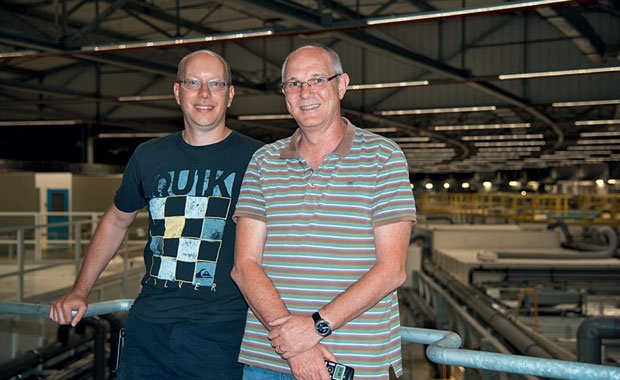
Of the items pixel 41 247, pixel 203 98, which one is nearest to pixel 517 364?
pixel 203 98

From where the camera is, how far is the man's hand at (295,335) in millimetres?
1687

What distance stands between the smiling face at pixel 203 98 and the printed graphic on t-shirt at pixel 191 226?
7.7 inches

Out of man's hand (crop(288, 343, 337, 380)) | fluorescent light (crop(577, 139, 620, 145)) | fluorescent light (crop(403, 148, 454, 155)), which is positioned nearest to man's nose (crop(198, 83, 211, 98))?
man's hand (crop(288, 343, 337, 380))

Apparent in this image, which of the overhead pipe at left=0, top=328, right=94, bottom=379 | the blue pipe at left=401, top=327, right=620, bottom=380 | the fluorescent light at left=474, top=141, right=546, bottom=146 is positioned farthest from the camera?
the fluorescent light at left=474, top=141, right=546, bottom=146

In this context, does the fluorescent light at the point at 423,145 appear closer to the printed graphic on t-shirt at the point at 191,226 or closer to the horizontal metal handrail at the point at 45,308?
the horizontal metal handrail at the point at 45,308

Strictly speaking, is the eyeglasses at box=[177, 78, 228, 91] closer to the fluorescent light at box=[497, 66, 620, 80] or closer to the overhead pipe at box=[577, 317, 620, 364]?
the overhead pipe at box=[577, 317, 620, 364]

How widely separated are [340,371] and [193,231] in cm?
79

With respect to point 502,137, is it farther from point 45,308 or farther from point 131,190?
point 45,308

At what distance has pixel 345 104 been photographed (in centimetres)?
1678

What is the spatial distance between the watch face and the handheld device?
0.37 ft

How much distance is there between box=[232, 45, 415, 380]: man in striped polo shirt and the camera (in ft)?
5.62

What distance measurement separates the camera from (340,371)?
170 centimetres

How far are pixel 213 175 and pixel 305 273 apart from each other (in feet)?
2.06

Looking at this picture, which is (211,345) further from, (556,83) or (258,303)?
(556,83)
